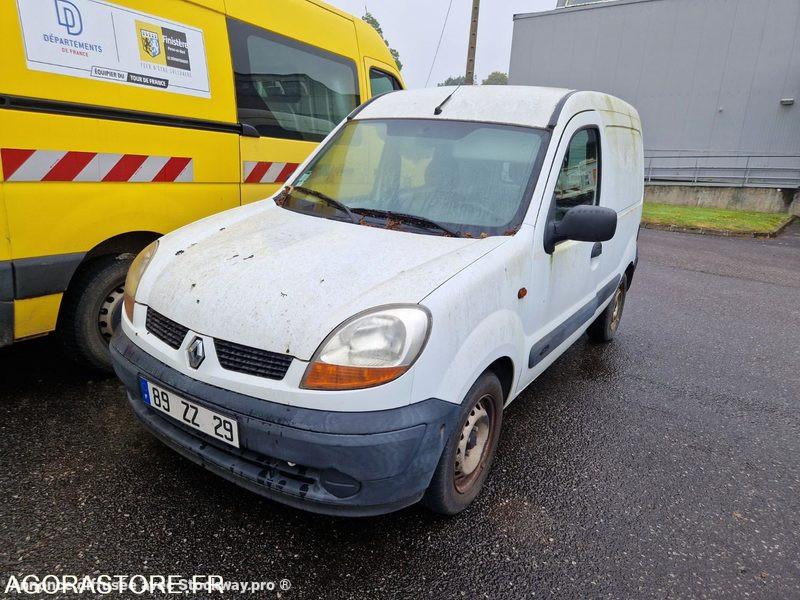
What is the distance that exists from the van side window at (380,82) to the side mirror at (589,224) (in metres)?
3.27

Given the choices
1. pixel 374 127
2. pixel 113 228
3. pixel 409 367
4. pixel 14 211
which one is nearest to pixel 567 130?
pixel 374 127

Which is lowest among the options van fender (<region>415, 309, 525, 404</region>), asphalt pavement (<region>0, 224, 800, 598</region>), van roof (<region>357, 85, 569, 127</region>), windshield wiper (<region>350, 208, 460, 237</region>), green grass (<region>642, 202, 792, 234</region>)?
green grass (<region>642, 202, 792, 234</region>)

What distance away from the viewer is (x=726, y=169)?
18047 millimetres

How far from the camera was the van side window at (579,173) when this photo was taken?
2.77m

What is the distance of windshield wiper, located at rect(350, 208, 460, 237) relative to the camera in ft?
8.22

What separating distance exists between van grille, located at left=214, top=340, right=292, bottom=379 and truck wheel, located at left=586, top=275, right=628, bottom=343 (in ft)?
10.7

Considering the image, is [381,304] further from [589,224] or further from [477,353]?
[589,224]

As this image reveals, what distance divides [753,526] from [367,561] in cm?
179

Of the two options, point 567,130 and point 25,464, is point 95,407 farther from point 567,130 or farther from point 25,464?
point 567,130

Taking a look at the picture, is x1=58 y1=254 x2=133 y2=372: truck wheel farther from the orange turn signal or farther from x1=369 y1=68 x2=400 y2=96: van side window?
x1=369 y1=68 x2=400 y2=96: van side window

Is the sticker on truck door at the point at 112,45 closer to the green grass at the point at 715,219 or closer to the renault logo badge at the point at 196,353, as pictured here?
the renault logo badge at the point at 196,353

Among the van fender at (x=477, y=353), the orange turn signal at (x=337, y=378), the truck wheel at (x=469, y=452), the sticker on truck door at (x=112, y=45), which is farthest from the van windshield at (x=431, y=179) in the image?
the sticker on truck door at (x=112, y=45)

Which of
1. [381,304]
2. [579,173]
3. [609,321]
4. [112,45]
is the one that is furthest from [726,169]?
[381,304]

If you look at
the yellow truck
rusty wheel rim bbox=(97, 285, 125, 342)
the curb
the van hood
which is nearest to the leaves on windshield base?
the van hood
